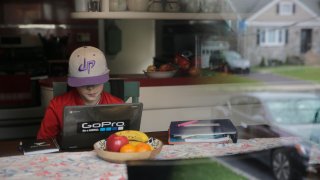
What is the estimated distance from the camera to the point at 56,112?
191 centimetres

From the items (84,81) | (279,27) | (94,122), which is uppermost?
(279,27)

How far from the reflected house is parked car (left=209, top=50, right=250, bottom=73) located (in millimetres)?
137

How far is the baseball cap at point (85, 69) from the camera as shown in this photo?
177 centimetres

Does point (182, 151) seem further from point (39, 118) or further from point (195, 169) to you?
point (39, 118)

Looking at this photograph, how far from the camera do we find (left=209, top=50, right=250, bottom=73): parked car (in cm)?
371

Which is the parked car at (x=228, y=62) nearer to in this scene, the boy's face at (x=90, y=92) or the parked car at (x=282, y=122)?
the parked car at (x=282, y=122)

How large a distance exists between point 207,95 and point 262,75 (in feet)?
2.78

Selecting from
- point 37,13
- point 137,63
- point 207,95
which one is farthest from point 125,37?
point 207,95

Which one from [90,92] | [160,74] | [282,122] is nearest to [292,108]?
[282,122]

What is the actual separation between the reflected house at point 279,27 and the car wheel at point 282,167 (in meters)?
2.65

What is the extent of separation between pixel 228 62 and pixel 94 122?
262 cm

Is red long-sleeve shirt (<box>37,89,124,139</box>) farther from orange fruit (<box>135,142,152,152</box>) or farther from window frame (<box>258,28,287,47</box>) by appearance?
window frame (<box>258,28,287,47</box>)

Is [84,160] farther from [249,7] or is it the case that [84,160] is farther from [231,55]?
[231,55]

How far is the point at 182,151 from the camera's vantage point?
5.09ft
